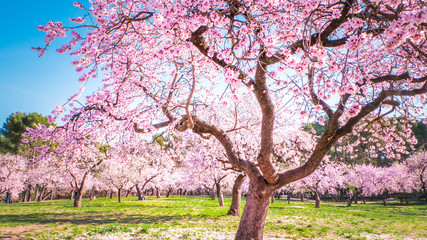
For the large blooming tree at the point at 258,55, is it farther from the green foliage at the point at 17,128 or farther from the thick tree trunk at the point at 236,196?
the green foliage at the point at 17,128

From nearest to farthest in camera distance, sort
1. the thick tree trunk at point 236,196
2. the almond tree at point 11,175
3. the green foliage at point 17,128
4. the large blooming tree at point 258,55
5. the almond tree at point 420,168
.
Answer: the large blooming tree at point 258,55, the thick tree trunk at point 236,196, the almond tree at point 420,168, the almond tree at point 11,175, the green foliage at point 17,128

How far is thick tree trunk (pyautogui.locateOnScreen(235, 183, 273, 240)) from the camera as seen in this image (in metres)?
6.20

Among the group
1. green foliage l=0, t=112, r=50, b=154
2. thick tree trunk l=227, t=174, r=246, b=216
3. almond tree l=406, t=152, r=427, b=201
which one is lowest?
thick tree trunk l=227, t=174, r=246, b=216

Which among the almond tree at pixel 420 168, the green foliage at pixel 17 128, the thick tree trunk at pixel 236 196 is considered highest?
the green foliage at pixel 17 128

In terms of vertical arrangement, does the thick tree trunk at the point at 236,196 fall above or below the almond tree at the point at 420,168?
below

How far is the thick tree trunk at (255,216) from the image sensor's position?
20.3 feet

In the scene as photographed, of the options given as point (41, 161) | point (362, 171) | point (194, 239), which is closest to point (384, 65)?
point (194, 239)

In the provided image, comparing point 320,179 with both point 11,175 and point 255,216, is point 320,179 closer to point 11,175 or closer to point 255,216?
point 255,216

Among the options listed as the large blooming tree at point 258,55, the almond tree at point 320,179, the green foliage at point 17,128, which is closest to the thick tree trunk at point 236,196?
the large blooming tree at point 258,55

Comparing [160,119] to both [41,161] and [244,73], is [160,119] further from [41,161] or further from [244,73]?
[244,73]

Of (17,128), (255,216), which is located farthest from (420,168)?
(17,128)

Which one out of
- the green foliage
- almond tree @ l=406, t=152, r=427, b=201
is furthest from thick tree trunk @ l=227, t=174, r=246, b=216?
the green foliage

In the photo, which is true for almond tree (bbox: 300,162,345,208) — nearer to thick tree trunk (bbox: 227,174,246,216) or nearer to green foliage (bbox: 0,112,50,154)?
thick tree trunk (bbox: 227,174,246,216)

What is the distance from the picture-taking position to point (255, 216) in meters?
6.29
